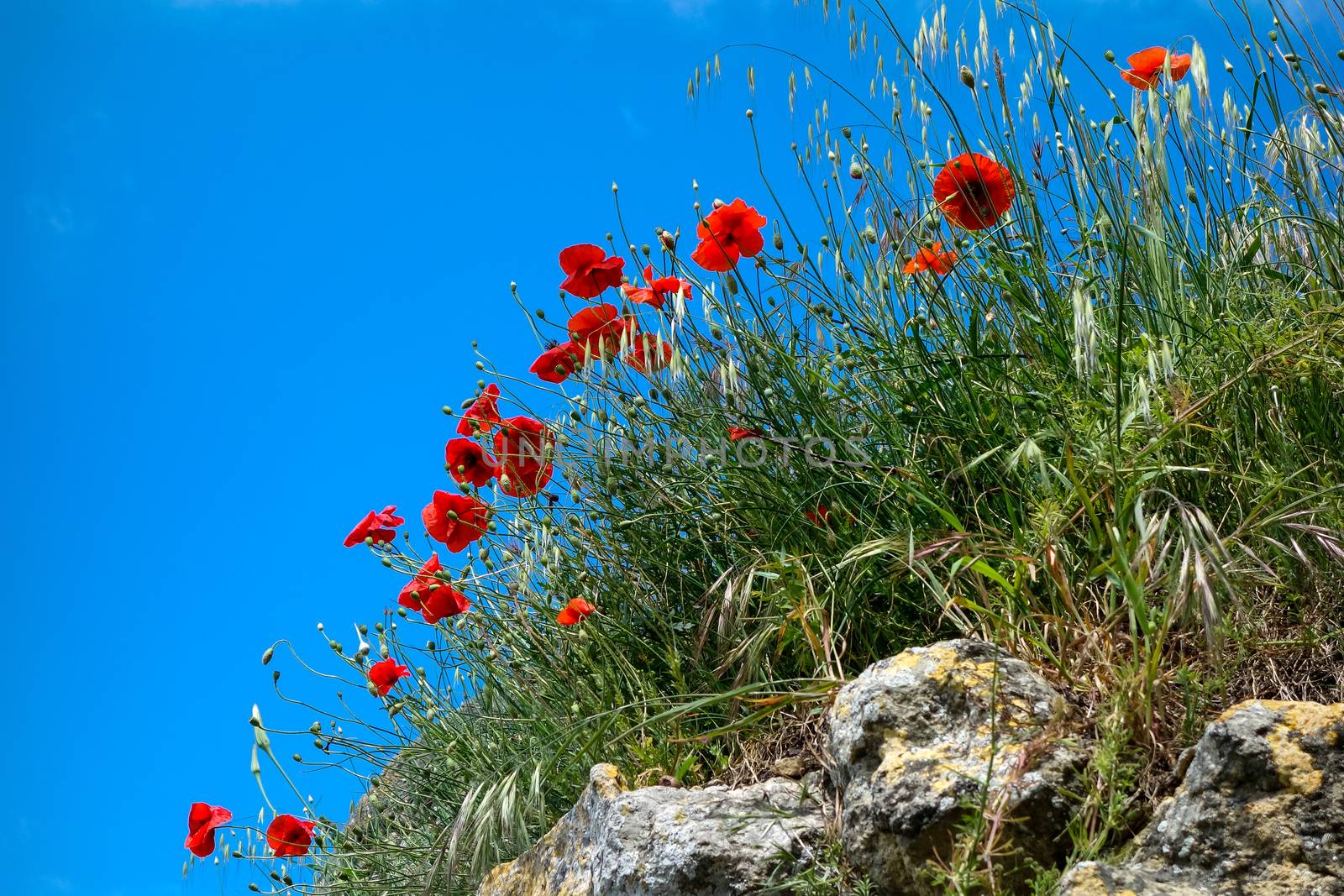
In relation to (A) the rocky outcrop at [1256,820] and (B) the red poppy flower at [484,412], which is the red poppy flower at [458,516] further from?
(A) the rocky outcrop at [1256,820]

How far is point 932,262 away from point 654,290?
801 millimetres

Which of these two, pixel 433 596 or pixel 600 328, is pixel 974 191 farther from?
pixel 433 596

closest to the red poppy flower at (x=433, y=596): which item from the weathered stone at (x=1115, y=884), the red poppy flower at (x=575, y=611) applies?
the red poppy flower at (x=575, y=611)

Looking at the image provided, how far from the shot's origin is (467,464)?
369cm

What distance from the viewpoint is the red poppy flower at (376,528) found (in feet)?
12.7

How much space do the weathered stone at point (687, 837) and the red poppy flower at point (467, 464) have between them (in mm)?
1274

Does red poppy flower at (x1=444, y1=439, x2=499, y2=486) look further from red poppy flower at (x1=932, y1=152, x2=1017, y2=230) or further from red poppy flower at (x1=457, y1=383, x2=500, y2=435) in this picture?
red poppy flower at (x1=932, y1=152, x2=1017, y2=230)

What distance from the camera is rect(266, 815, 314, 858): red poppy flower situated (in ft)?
13.4

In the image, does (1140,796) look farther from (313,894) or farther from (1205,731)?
(313,894)

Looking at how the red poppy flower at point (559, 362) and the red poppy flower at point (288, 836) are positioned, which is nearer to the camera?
the red poppy flower at point (559, 362)

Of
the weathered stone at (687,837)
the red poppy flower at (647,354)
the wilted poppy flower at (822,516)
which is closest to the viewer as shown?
the weathered stone at (687,837)

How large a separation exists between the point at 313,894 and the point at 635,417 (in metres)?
2.01

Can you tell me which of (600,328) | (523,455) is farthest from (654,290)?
(523,455)

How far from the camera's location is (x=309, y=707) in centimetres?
390
